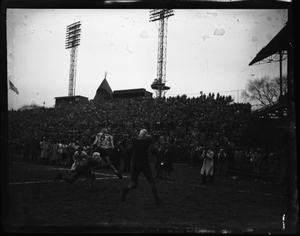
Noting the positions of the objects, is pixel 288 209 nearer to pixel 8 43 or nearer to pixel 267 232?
pixel 267 232

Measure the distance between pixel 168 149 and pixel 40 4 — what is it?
8.06 meters

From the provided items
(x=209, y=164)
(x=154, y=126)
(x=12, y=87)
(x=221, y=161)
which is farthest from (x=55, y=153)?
(x=12, y=87)

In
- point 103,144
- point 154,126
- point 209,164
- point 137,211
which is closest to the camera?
point 137,211

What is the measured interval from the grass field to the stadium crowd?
5.87 metres

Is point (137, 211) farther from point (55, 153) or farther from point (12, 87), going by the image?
point (55, 153)

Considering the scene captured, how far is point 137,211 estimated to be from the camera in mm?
6102

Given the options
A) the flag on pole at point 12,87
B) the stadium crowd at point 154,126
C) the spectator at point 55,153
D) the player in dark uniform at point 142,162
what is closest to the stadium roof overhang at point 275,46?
the player in dark uniform at point 142,162

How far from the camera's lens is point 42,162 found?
17.3 meters

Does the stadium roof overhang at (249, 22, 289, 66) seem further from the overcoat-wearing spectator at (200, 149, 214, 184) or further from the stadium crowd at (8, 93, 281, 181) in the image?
the stadium crowd at (8, 93, 281, 181)

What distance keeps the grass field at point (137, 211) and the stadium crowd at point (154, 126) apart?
5.87 meters

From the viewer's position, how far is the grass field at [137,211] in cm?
502

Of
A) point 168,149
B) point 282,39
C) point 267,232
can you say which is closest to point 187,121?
point 168,149

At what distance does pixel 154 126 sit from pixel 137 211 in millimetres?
9253

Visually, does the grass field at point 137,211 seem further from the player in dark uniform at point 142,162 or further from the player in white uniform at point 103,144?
the player in white uniform at point 103,144
